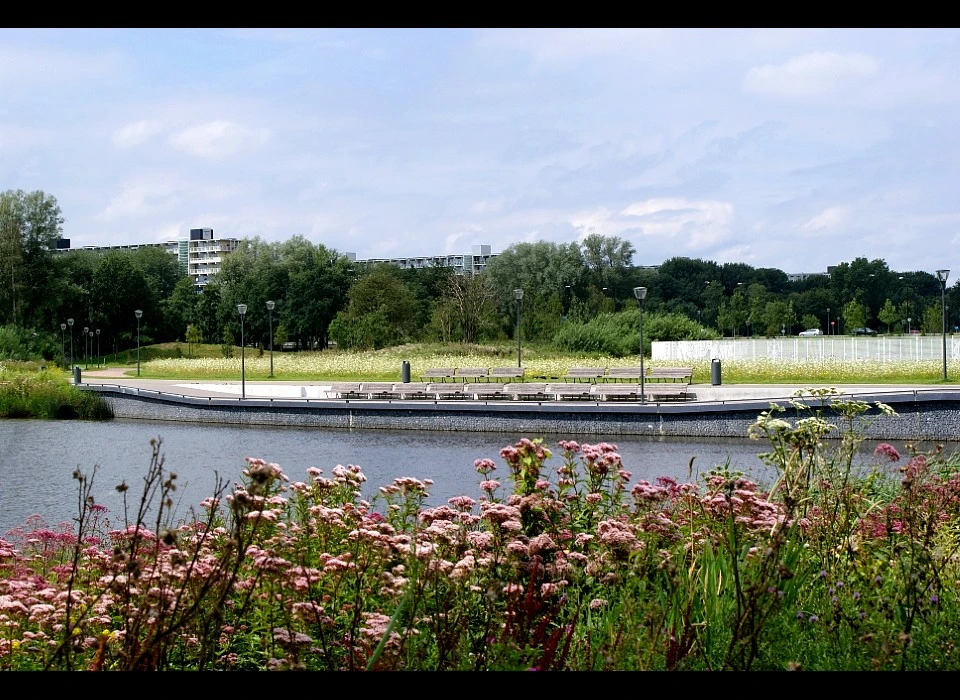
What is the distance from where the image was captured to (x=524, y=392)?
2342cm

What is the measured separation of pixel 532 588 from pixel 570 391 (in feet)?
65.1

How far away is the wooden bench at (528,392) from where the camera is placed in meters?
23.4

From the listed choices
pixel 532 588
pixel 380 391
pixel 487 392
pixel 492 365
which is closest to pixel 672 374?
pixel 487 392

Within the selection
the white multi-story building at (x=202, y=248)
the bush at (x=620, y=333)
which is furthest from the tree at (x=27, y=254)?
the white multi-story building at (x=202, y=248)

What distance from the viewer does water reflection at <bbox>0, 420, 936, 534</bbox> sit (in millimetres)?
12445

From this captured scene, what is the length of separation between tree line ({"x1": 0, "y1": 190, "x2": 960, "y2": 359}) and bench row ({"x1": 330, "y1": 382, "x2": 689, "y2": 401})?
54.9 feet

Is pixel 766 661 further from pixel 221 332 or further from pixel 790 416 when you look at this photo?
pixel 221 332

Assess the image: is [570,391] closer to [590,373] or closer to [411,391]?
[590,373]

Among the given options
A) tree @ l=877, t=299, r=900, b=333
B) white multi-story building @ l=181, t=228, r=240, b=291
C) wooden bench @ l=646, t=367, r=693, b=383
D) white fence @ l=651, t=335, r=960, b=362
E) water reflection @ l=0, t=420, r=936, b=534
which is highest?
white multi-story building @ l=181, t=228, r=240, b=291

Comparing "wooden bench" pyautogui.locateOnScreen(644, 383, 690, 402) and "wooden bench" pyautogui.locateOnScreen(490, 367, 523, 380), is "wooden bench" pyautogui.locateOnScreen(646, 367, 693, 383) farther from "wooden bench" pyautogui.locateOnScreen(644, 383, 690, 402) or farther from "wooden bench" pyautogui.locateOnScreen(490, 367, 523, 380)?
"wooden bench" pyautogui.locateOnScreen(490, 367, 523, 380)

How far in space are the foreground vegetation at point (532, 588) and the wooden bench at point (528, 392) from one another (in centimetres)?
1831

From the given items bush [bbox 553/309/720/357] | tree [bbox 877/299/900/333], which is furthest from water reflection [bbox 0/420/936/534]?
tree [bbox 877/299/900/333]

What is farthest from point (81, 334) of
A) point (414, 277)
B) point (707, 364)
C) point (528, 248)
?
point (707, 364)
